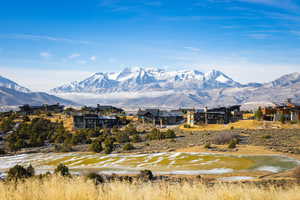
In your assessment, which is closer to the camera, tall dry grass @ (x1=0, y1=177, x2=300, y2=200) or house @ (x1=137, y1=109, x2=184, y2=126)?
tall dry grass @ (x1=0, y1=177, x2=300, y2=200)

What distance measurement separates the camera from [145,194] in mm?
8797

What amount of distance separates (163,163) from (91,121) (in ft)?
188

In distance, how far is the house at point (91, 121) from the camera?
89.7 meters

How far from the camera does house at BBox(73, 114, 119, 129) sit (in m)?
89.7

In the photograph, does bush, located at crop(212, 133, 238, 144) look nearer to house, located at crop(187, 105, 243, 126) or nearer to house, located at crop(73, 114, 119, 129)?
house, located at crop(187, 105, 243, 126)

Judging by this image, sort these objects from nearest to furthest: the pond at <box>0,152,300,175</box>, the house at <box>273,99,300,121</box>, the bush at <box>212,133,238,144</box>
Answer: the pond at <box>0,152,300,175</box>
the bush at <box>212,133,238,144</box>
the house at <box>273,99,300,121</box>

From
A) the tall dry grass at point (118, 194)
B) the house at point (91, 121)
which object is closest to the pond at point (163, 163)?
the tall dry grass at point (118, 194)

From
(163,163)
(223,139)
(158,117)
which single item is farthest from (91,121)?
(163,163)

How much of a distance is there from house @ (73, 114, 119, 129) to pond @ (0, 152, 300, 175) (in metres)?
38.3

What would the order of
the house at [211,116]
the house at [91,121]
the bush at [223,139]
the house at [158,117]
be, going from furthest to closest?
the house at [158,117] → the house at [211,116] → the house at [91,121] → the bush at [223,139]

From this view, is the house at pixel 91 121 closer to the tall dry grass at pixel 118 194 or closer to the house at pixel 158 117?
the house at pixel 158 117

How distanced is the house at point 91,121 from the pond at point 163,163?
38.3 metres

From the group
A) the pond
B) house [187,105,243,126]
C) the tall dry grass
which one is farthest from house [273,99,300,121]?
the tall dry grass

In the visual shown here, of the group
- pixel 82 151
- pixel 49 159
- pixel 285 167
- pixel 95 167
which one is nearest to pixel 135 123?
pixel 82 151
